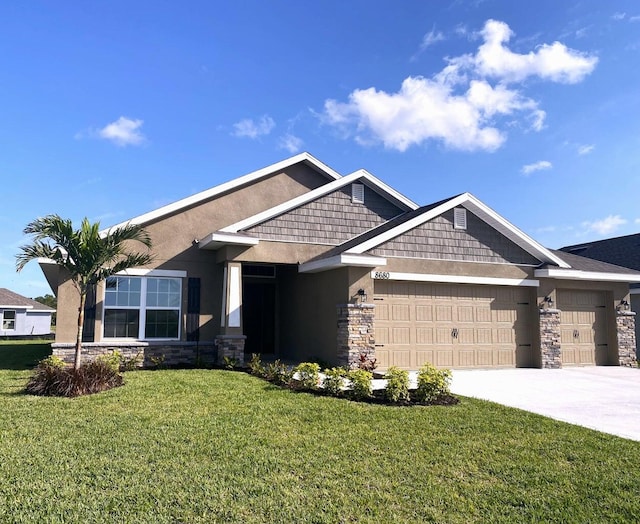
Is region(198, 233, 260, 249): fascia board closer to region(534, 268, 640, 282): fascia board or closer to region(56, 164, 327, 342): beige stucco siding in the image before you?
region(56, 164, 327, 342): beige stucco siding

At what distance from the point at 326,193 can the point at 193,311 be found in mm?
5266

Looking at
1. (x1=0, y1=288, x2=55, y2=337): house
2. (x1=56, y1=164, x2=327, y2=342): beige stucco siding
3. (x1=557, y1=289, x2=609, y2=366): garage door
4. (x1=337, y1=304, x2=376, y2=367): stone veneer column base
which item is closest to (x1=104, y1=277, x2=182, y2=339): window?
(x1=56, y1=164, x2=327, y2=342): beige stucco siding

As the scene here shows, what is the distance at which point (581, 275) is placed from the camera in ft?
48.0

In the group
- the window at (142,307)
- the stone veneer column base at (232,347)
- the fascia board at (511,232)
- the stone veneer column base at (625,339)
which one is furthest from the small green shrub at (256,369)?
the stone veneer column base at (625,339)

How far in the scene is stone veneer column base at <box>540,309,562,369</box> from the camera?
14.2 metres

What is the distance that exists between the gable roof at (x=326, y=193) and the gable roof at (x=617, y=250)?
11.1 meters

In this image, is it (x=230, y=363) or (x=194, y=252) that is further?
(x=194, y=252)

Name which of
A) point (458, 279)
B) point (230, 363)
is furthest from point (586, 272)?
point (230, 363)

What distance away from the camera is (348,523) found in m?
3.84

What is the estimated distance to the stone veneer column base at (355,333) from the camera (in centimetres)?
1227

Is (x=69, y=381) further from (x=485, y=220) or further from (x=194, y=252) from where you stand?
(x=485, y=220)

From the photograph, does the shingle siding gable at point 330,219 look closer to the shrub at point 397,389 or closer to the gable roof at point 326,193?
the gable roof at point 326,193

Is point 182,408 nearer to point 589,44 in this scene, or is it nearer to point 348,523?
point 348,523

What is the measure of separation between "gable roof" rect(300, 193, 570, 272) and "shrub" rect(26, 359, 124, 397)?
6.12 m
